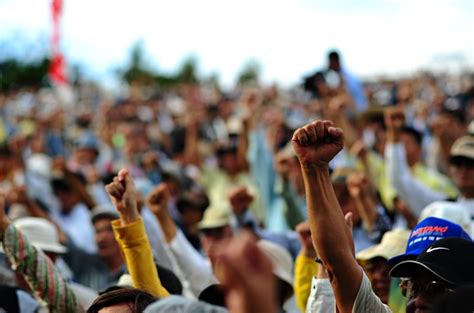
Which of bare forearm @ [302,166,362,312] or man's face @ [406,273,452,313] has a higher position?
bare forearm @ [302,166,362,312]

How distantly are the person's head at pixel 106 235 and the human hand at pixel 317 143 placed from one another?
9.20 feet

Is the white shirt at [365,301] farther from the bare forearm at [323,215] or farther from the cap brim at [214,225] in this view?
Result: the cap brim at [214,225]

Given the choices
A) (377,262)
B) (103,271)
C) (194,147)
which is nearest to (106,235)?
(103,271)

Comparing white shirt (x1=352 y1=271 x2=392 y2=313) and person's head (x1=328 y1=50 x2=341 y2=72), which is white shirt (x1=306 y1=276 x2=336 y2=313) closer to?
white shirt (x1=352 y1=271 x2=392 y2=313)

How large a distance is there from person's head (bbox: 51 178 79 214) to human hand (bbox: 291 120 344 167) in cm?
516

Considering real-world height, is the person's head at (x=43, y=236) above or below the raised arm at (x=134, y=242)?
below

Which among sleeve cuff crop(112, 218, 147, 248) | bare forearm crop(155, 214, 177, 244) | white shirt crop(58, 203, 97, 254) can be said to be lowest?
white shirt crop(58, 203, 97, 254)

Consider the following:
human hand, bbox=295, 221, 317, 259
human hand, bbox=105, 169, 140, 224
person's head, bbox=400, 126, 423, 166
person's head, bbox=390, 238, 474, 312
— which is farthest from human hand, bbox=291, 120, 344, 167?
person's head, bbox=400, 126, 423, 166

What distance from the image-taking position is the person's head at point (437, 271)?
8.76ft

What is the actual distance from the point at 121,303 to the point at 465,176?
2.94m

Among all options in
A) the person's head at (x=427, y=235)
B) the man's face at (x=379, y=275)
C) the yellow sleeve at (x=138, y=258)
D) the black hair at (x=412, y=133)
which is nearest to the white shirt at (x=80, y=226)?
the black hair at (x=412, y=133)

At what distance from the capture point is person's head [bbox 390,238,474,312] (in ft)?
8.76

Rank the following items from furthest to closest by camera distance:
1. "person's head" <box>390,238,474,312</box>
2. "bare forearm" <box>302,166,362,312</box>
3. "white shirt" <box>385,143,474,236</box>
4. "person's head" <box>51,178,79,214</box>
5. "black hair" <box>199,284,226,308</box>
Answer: "person's head" <box>51,178,79,214</box> < "white shirt" <box>385,143,474,236</box> < "black hair" <box>199,284,226,308</box> < "person's head" <box>390,238,474,312</box> < "bare forearm" <box>302,166,362,312</box>

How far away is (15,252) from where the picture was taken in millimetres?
3635
